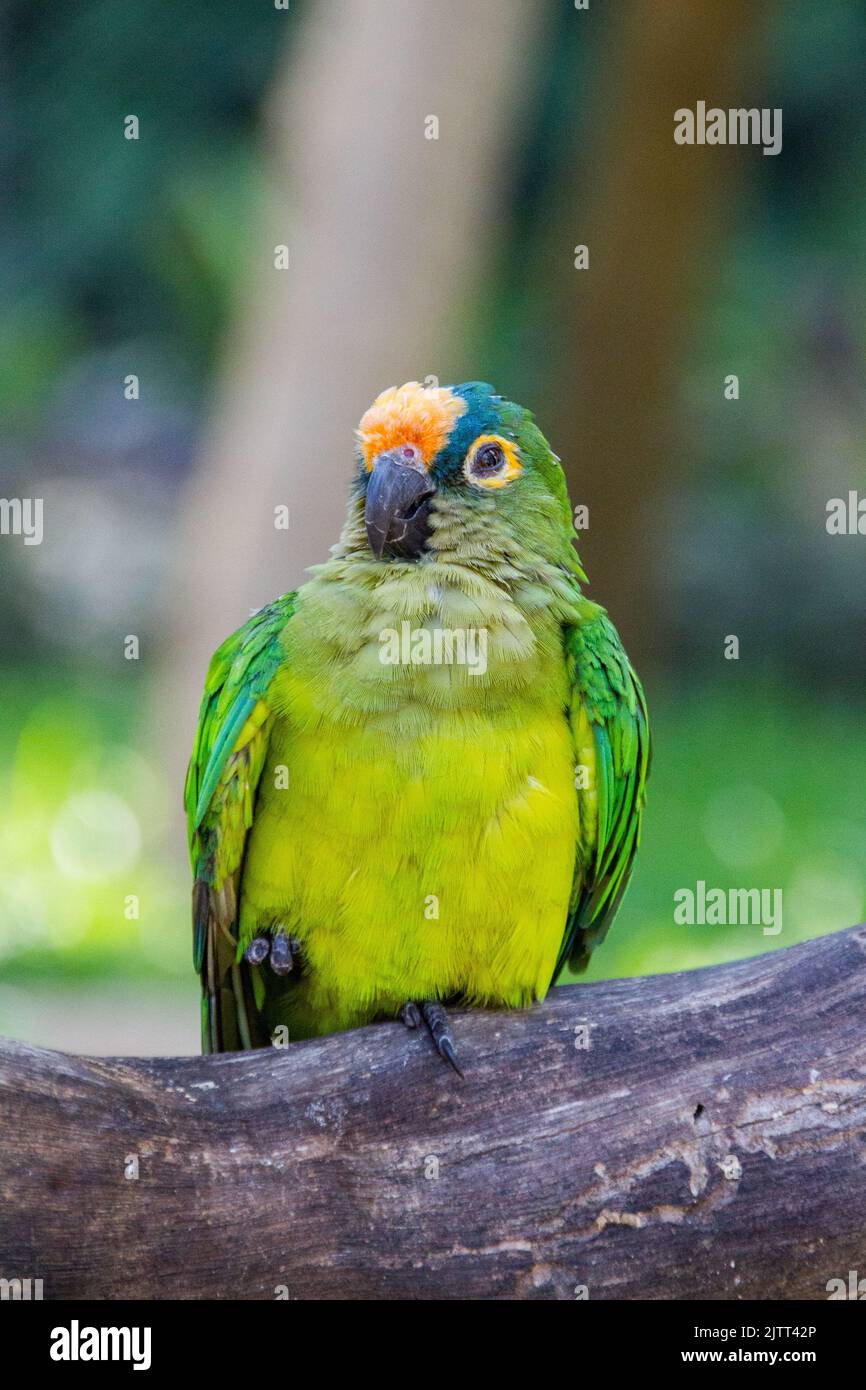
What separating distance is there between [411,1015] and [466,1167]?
0.48m

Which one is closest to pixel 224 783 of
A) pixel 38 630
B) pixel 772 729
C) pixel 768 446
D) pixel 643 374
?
pixel 643 374

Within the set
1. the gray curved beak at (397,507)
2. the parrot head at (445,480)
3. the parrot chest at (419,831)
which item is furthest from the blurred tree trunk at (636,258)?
the parrot chest at (419,831)

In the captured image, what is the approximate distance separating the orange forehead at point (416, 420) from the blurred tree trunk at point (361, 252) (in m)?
4.56

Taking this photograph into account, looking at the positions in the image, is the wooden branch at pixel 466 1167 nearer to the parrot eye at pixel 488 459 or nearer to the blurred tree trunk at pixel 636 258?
the parrot eye at pixel 488 459

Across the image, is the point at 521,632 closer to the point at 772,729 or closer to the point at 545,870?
the point at 545,870

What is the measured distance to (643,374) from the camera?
9594mm

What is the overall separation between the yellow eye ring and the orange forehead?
0.31 ft

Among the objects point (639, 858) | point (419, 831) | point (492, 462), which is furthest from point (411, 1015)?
point (639, 858)

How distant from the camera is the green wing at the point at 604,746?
382 cm

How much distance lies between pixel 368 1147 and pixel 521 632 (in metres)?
1.30

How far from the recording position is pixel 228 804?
3756mm

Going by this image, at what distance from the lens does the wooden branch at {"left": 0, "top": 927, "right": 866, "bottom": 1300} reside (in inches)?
119

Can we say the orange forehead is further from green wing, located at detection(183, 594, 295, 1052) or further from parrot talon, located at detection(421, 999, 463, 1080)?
parrot talon, located at detection(421, 999, 463, 1080)

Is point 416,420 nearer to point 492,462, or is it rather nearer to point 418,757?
Result: point 492,462
